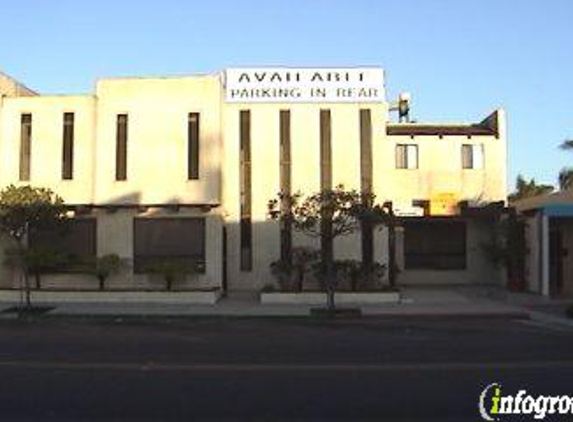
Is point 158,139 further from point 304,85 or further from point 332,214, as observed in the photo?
point 332,214

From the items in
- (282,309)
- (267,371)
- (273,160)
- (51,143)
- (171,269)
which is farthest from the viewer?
(273,160)

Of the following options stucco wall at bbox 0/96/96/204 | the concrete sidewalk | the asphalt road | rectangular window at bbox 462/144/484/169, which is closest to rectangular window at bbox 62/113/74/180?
stucco wall at bbox 0/96/96/204

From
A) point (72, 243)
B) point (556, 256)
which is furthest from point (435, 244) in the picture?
point (72, 243)

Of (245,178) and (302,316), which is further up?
(245,178)

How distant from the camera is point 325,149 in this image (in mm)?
35469

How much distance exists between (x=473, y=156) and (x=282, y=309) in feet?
54.2

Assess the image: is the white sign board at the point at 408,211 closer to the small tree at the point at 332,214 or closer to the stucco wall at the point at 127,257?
the stucco wall at the point at 127,257

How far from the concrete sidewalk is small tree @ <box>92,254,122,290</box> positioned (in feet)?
6.30

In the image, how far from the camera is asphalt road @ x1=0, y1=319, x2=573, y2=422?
34.3 feet

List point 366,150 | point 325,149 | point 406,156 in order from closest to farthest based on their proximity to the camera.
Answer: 1. point 366,150
2. point 325,149
3. point 406,156

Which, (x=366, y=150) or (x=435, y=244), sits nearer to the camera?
(x=366, y=150)

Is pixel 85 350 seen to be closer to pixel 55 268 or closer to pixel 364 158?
pixel 55 268

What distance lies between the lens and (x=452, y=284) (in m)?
40.8

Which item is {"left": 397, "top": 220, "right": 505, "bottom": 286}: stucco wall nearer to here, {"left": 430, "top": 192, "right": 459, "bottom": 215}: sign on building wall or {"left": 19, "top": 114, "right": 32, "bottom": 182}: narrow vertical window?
{"left": 430, "top": 192, "right": 459, "bottom": 215}: sign on building wall
